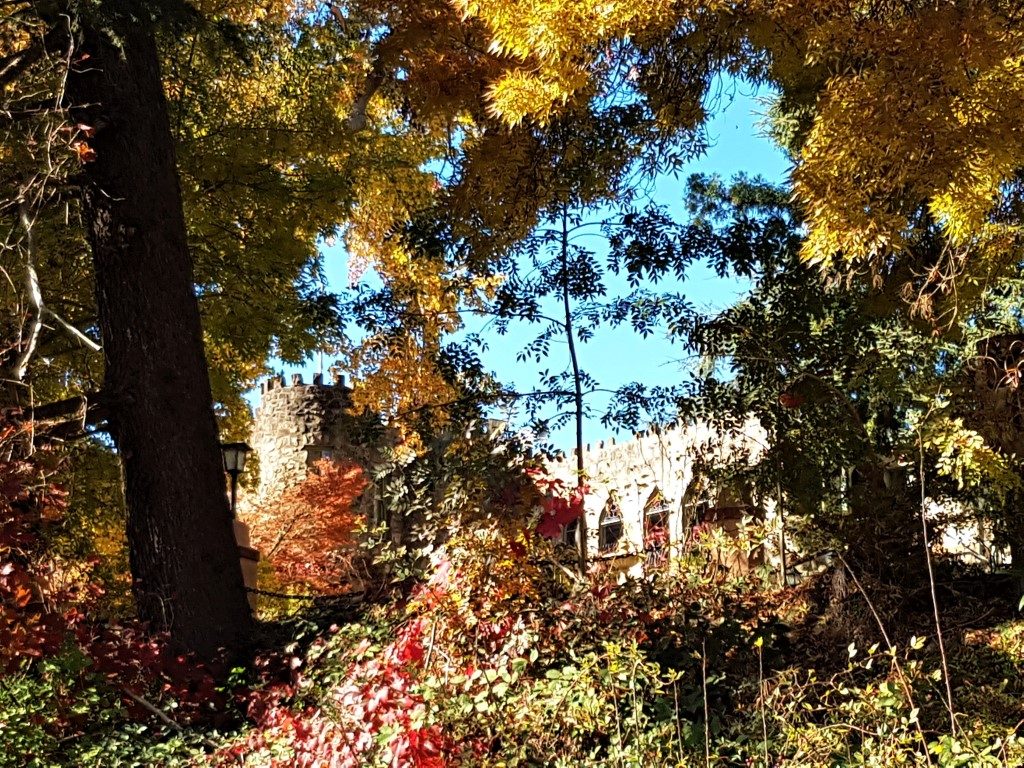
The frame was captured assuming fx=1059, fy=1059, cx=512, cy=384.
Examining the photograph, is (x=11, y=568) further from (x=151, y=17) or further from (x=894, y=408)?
(x=894, y=408)

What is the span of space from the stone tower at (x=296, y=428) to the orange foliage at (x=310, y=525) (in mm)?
1611

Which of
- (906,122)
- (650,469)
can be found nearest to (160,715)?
(906,122)

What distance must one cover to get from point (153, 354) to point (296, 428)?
9949mm

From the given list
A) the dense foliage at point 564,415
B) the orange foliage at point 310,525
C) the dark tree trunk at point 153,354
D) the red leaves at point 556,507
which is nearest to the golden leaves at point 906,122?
the dense foliage at point 564,415

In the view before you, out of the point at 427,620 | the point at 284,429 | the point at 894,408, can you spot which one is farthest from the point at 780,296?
the point at 284,429

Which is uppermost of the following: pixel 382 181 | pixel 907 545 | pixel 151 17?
pixel 382 181

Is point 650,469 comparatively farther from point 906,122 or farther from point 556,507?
point 906,122

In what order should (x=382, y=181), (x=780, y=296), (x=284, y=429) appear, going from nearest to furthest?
(x=780, y=296), (x=382, y=181), (x=284, y=429)

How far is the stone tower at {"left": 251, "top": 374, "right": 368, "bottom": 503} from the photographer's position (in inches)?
637

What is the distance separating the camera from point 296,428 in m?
16.4

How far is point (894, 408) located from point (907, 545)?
2.20 meters

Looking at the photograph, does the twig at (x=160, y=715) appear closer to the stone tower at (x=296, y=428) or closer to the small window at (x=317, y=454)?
the stone tower at (x=296, y=428)

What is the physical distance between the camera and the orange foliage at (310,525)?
43.5ft

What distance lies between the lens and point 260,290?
9.25 metres
